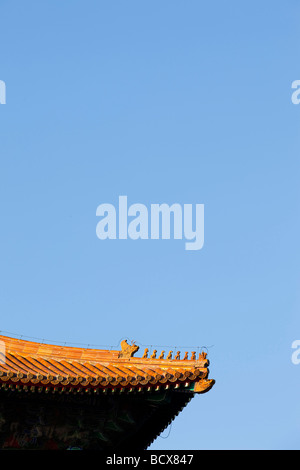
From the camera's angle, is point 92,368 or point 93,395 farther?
point 92,368

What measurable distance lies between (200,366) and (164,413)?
173 centimetres

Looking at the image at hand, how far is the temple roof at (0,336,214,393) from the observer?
17078 mm

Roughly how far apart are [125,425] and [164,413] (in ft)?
3.27

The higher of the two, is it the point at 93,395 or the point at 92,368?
the point at 92,368

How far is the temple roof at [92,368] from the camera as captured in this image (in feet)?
56.0

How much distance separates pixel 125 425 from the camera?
1825 centimetres

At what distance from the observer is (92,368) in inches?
741
